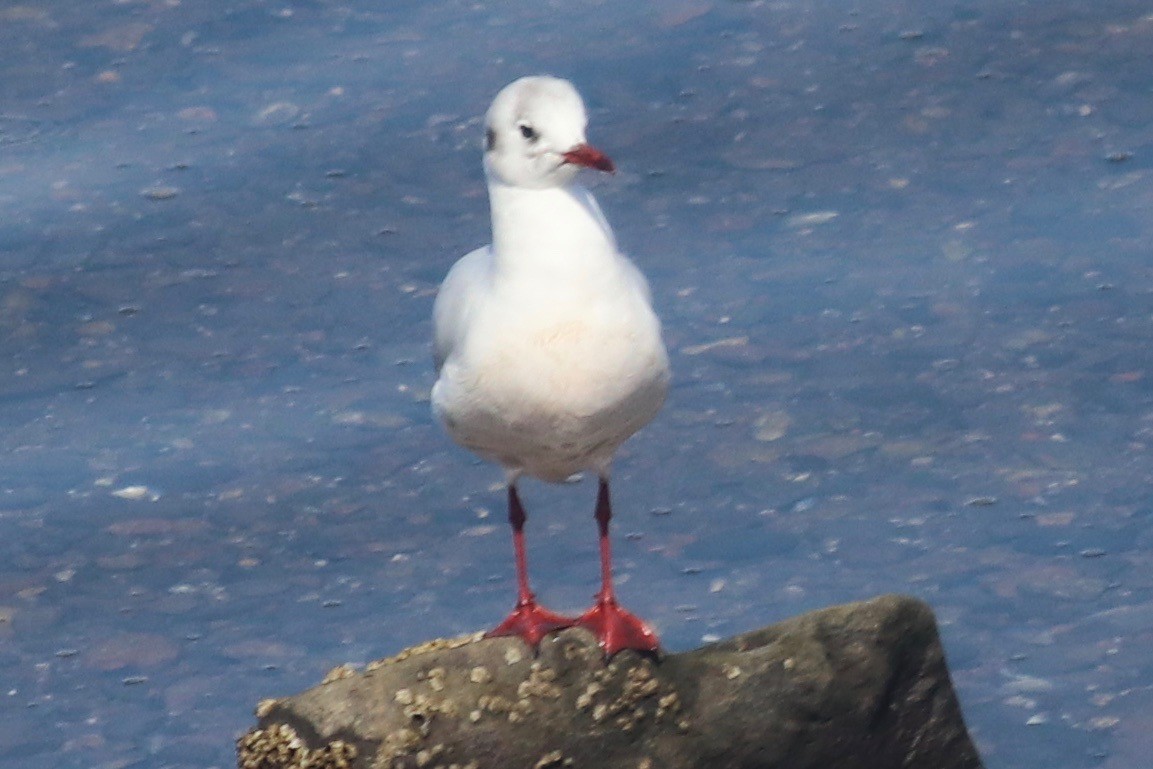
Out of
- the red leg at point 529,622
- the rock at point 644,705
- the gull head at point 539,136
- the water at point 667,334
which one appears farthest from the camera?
the water at point 667,334

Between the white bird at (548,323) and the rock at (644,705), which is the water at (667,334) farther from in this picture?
the white bird at (548,323)

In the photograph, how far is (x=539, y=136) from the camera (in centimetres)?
535

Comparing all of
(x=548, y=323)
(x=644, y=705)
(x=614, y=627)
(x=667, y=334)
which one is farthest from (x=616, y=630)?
(x=667, y=334)

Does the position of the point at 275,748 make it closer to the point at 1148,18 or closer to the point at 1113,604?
the point at 1113,604

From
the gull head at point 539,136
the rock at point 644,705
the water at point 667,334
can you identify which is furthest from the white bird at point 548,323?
the water at point 667,334

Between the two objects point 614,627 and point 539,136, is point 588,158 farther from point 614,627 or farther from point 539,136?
point 614,627

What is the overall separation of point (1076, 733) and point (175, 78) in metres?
6.36

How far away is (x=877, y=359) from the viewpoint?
852 cm

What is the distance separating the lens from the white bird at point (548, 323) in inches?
208

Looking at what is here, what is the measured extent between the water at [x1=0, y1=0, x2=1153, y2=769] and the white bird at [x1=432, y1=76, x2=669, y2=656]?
5.70 ft

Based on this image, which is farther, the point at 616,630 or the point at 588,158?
the point at 616,630

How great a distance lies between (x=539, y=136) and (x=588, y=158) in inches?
6.2

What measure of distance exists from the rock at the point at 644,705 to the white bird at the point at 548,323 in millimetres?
142

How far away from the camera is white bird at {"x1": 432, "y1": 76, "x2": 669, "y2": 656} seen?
5.28 m
